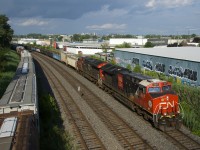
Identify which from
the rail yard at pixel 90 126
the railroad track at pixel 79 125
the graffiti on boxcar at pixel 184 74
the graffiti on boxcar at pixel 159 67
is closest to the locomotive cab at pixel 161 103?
the rail yard at pixel 90 126

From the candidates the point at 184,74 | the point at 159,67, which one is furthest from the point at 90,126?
the point at 159,67

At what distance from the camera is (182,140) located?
58.0ft

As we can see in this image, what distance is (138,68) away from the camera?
44156mm

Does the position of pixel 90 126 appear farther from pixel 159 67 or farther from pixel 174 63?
pixel 159 67

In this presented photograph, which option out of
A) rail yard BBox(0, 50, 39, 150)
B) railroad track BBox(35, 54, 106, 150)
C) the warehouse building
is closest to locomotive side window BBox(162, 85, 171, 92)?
railroad track BBox(35, 54, 106, 150)

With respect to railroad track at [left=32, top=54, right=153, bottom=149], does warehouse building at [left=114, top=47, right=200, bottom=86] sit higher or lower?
higher

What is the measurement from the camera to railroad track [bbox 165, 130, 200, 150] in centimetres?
1664

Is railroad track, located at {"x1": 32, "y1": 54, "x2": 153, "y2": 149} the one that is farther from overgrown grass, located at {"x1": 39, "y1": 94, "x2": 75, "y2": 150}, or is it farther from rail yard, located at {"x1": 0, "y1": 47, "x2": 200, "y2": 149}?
overgrown grass, located at {"x1": 39, "y1": 94, "x2": 75, "y2": 150}

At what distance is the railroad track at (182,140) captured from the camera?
16644 millimetres

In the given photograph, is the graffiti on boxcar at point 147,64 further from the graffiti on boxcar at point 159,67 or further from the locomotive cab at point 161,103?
the locomotive cab at point 161,103

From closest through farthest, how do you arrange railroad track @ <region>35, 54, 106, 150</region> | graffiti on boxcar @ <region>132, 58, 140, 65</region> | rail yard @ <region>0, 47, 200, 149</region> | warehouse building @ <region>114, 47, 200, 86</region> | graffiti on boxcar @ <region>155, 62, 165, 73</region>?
rail yard @ <region>0, 47, 200, 149</region>
railroad track @ <region>35, 54, 106, 150</region>
warehouse building @ <region>114, 47, 200, 86</region>
graffiti on boxcar @ <region>155, 62, 165, 73</region>
graffiti on boxcar @ <region>132, 58, 140, 65</region>

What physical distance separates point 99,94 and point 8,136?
2178cm

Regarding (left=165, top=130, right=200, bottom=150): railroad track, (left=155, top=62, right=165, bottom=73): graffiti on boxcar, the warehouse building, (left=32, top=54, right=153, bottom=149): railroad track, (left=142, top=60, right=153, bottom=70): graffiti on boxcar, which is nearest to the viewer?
(left=165, top=130, right=200, bottom=150): railroad track

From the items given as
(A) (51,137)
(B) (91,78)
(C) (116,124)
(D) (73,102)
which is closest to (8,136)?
(A) (51,137)
